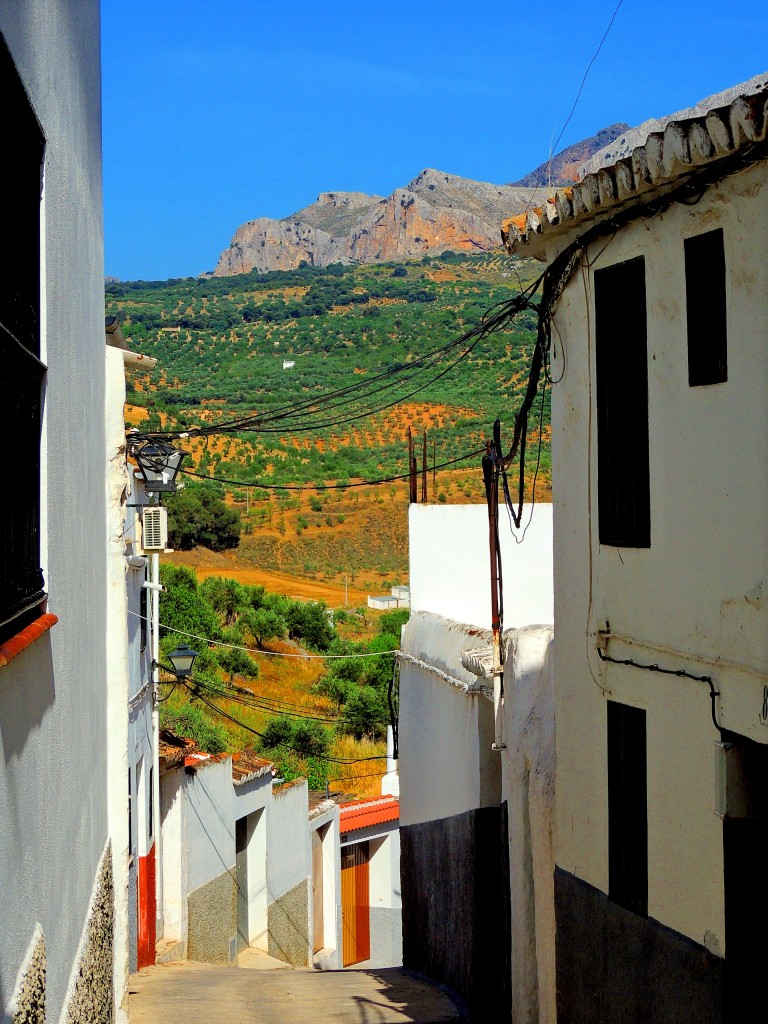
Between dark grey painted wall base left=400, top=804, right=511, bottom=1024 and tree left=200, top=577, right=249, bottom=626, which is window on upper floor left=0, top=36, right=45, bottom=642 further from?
tree left=200, top=577, right=249, bottom=626

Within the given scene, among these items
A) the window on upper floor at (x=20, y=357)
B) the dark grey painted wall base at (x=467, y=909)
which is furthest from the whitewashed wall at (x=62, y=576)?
the dark grey painted wall base at (x=467, y=909)

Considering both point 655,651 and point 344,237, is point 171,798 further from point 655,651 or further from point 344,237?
point 344,237

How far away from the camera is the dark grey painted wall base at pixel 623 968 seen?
21.4 feet

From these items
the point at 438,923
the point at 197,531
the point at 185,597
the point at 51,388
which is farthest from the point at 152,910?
the point at 197,531

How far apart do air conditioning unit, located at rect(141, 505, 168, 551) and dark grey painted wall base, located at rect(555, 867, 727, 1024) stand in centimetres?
816

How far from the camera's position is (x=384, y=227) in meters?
140

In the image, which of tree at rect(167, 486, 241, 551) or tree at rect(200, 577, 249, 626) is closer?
tree at rect(200, 577, 249, 626)

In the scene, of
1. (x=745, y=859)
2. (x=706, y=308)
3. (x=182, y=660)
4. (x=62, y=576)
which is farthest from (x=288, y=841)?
(x=62, y=576)

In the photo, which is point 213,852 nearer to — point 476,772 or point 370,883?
point 476,772

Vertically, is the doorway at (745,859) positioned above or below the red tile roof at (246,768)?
above

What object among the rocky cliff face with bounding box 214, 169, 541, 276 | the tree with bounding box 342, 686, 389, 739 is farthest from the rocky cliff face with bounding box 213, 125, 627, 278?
the tree with bounding box 342, 686, 389, 739

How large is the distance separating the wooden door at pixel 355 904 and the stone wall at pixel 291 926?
3163 mm

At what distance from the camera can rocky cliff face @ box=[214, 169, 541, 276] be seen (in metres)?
128

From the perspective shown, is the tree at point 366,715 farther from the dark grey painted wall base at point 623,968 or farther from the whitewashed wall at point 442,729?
the dark grey painted wall base at point 623,968
